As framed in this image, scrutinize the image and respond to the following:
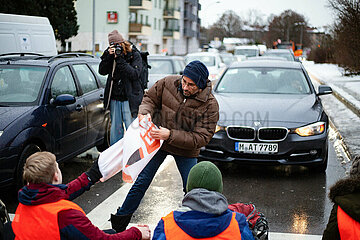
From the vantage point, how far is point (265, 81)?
8312mm

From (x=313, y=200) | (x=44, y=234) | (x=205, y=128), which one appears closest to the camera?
(x=44, y=234)

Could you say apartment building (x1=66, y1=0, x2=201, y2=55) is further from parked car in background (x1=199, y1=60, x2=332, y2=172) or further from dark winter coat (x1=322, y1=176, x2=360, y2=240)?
dark winter coat (x1=322, y1=176, x2=360, y2=240)

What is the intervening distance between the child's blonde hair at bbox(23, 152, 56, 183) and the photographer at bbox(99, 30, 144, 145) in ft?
13.0

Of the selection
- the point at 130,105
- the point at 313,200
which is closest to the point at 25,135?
the point at 130,105

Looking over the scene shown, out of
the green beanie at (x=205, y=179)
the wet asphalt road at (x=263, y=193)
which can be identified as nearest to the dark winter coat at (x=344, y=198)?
the green beanie at (x=205, y=179)

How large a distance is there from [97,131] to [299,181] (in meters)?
3.21

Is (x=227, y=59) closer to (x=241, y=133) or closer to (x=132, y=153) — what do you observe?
(x=241, y=133)

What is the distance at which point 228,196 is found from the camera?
19.4ft

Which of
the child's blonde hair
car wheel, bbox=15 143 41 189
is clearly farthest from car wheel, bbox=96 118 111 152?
the child's blonde hair

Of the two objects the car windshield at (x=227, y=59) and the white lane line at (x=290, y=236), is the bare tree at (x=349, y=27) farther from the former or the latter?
the white lane line at (x=290, y=236)

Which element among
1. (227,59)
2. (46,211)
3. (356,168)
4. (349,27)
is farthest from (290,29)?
(46,211)

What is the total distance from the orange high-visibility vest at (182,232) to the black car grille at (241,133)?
157 inches

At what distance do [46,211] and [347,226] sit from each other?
168 centimetres

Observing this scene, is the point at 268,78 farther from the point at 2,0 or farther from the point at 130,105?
the point at 2,0
